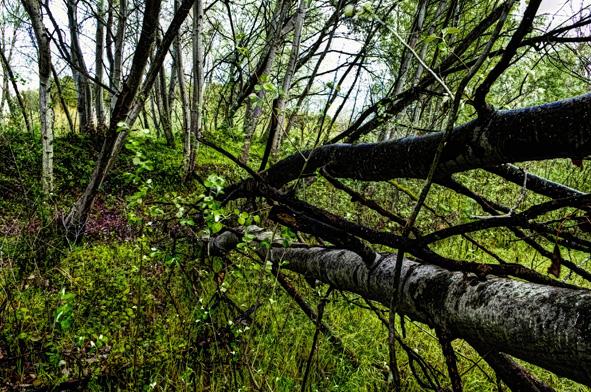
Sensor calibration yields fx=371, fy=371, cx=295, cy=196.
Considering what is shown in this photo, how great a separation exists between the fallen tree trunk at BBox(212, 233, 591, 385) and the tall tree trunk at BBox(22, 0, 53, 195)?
16.0 ft

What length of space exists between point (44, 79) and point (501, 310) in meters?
5.65

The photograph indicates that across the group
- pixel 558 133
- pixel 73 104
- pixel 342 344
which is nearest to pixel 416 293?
pixel 558 133

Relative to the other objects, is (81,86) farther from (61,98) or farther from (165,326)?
(165,326)

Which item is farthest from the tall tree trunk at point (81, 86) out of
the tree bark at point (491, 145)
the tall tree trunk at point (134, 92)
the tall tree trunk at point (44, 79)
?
the tree bark at point (491, 145)

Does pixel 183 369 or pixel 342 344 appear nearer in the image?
pixel 183 369

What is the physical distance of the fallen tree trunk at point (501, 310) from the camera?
71 centimetres

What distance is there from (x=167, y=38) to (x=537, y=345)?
2.94 meters

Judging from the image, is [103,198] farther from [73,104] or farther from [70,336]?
[73,104]

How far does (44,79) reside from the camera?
4758 mm

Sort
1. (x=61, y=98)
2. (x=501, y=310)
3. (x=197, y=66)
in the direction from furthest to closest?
(x=61, y=98), (x=197, y=66), (x=501, y=310)

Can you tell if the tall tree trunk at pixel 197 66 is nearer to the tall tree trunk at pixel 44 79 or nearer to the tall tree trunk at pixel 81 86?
the tall tree trunk at pixel 44 79

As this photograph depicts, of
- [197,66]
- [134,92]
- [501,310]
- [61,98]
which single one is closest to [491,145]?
[501,310]

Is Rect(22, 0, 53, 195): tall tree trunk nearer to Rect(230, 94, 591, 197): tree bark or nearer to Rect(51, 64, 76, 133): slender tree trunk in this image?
Rect(51, 64, 76, 133): slender tree trunk

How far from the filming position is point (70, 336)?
2.81 meters
